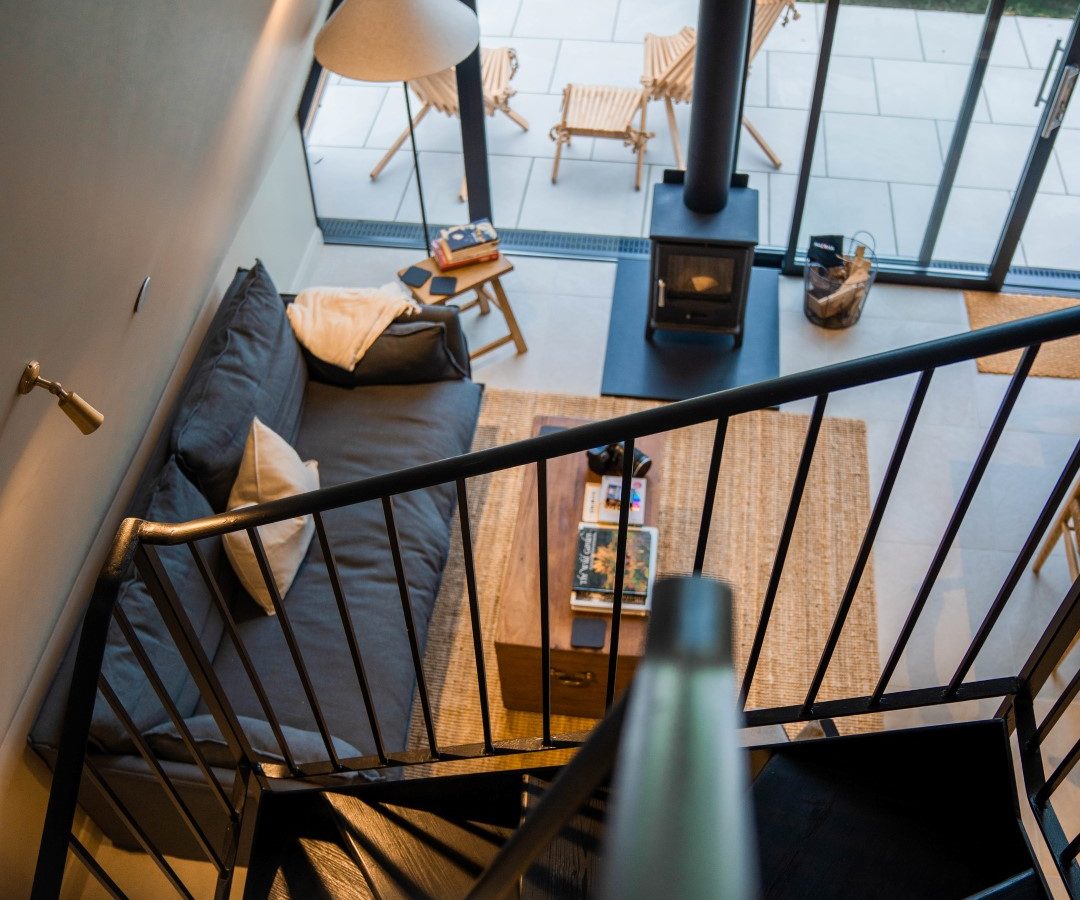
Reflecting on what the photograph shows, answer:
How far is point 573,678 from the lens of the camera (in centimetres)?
338

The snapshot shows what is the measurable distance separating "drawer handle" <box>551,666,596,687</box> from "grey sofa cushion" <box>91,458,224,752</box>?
1080mm

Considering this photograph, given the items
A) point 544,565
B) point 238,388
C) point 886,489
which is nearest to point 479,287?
point 238,388

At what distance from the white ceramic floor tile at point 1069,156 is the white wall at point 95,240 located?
315cm

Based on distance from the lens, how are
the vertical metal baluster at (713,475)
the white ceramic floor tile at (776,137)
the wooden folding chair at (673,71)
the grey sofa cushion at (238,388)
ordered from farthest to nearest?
the white ceramic floor tile at (776,137) → the wooden folding chair at (673,71) → the grey sofa cushion at (238,388) → the vertical metal baluster at (713,475)

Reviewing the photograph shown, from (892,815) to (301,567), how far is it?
2269 mm

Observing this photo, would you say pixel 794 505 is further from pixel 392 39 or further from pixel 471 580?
pixel 392 39

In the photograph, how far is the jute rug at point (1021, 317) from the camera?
458 centimetres

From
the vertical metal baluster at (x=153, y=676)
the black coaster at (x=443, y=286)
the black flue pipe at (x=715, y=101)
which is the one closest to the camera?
the vertical metal baluster at (x=153, y=676)

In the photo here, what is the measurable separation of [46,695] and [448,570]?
1.48m

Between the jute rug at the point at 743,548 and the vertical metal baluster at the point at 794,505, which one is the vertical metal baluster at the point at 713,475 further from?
the jute rug at the point at 743,548

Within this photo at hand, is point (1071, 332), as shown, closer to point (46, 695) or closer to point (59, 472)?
point (59, 472)

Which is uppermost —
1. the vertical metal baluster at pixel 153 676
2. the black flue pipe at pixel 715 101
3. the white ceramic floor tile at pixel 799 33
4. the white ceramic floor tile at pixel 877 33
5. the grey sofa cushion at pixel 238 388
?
the white ceramic floor tile at pixel 799 33

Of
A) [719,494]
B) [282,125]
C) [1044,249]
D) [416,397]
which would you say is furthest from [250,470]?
[1044,249]

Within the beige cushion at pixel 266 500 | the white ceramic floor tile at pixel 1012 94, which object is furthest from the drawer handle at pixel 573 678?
the white ceramic floor tile at pixel 1012 94
